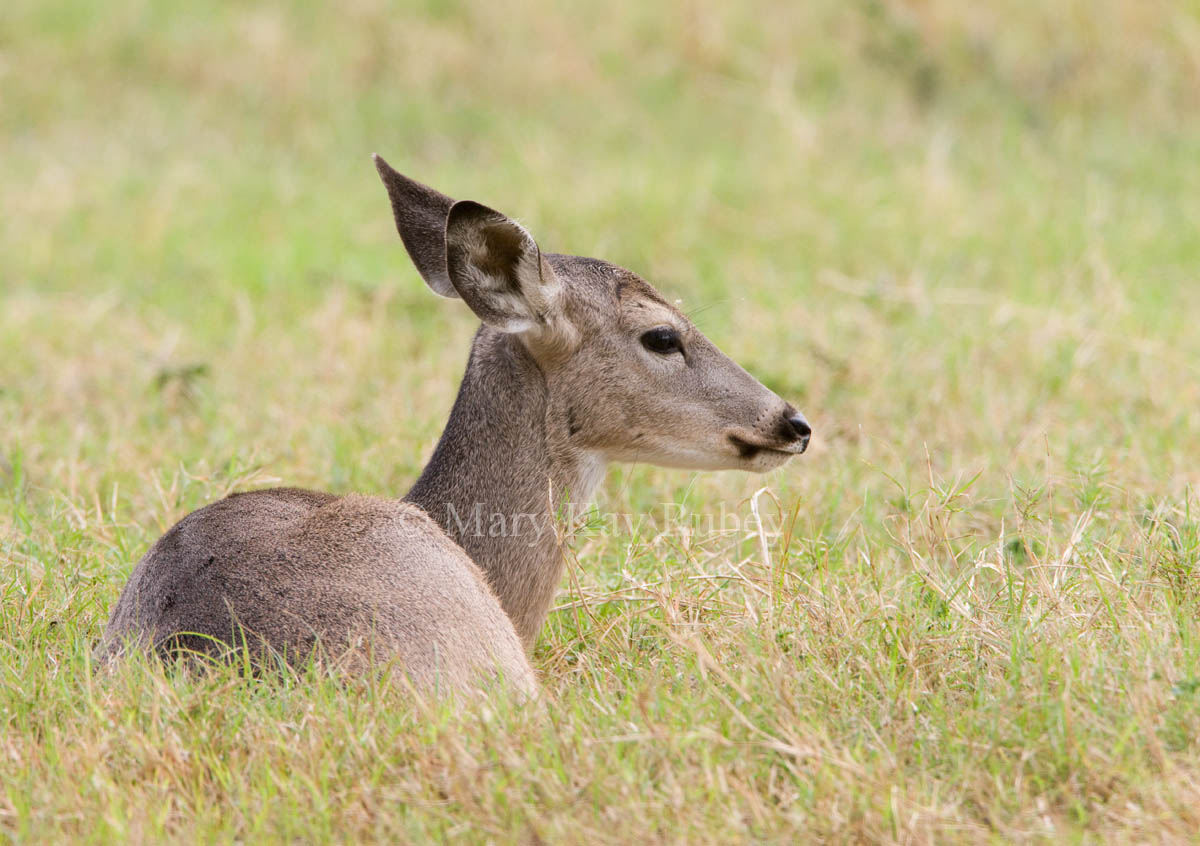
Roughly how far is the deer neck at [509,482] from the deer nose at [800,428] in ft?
1.70

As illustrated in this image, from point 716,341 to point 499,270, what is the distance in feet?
9.34

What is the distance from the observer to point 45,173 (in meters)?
9.78

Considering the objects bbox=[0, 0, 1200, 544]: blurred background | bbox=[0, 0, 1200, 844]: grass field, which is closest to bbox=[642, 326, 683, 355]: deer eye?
bbox=[0, 0, 1200, 844]: grass field

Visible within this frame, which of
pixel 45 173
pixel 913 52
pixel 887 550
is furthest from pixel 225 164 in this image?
pixel 887 550

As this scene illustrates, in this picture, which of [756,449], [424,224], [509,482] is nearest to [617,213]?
[424,224]

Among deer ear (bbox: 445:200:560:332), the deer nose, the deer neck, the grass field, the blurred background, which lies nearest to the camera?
the grass field

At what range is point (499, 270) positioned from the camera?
389cm

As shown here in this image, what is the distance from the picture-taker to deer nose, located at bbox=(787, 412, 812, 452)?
4020mm

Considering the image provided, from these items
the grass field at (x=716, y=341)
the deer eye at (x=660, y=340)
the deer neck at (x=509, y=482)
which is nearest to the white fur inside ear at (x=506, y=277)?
the deer neck at (x=509, y=482)

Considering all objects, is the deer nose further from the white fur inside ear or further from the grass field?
the white fur inside ear

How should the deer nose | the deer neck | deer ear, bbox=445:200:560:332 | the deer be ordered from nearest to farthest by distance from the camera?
the deer < deer ear, bbox=445:200:560:332 < the deer neck < the deer nose

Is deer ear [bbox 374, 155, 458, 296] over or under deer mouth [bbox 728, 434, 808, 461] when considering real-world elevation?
over

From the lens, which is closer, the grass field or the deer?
the grass field

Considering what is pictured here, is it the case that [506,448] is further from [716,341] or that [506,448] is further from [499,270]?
[716,341]
